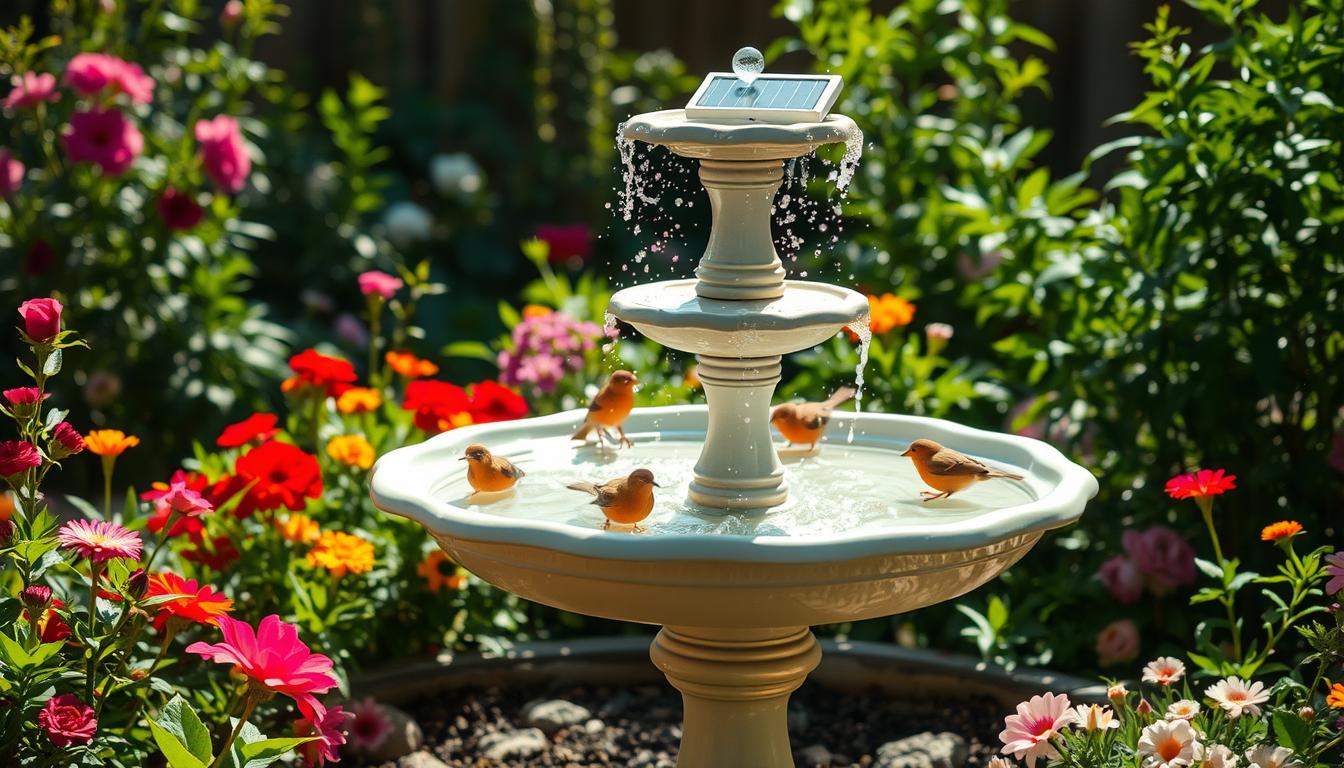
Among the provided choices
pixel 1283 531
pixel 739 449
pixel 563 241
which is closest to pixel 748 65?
pixel 739 449

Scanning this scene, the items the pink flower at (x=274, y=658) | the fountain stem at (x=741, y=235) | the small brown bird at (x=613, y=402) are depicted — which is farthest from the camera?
the small brown bird at (x=613, y=402)

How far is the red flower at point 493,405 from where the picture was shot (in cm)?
348

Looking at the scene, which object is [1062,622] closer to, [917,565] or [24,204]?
[917,565]

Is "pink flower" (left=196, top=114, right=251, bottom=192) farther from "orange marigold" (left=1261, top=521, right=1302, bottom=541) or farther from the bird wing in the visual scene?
"orange marigold" (left=1261, top=521, right=1302, bottom=541)

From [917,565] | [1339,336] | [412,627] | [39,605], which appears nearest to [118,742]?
[39,605]

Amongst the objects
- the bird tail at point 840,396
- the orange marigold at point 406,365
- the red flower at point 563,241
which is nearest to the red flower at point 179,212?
the red flower at point 563,241

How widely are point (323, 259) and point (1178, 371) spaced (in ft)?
12.2

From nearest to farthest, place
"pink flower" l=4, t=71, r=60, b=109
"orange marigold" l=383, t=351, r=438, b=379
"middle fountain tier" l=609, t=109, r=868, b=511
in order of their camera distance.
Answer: "middle fountain tier" l=609, t=109, r=868, b=511, "orange marigold" l=383, t=351, r=438, b=379, "pink flower" l=4, t=71, r=60, b=109

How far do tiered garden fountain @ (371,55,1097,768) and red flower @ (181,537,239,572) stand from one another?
526mm

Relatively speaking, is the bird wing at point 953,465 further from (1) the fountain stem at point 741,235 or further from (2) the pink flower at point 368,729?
(2) the pink flower at point 368,729

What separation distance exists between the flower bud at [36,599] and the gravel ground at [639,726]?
3.80ft

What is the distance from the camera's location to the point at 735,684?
2.59m

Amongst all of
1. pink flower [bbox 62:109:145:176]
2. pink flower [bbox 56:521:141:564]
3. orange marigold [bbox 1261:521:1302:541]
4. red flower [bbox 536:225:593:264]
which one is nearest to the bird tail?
orange marigold [bbox 1261:521:1302:541]

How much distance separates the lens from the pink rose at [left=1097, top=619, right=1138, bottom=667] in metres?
3.41
